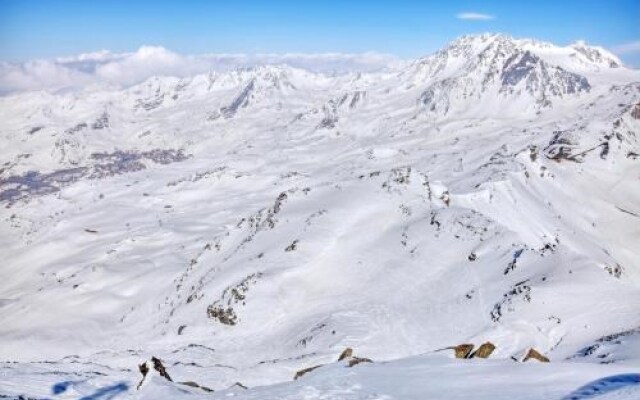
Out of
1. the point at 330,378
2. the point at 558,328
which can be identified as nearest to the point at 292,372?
the point at 330,378

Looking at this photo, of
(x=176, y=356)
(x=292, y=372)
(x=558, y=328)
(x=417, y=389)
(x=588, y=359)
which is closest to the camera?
(x=417, y=389)

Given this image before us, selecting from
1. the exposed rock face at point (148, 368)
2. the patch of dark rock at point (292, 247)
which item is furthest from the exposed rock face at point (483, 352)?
the patch of dark rock at point (292, 247)

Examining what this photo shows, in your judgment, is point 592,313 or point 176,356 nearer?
point 592,313

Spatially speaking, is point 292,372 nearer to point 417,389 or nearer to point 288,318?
point 417,389

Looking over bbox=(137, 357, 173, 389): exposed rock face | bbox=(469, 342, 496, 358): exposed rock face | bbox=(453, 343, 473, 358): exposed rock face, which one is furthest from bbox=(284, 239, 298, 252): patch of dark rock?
bbox=(137, 357, 173, 389): exposed rock face

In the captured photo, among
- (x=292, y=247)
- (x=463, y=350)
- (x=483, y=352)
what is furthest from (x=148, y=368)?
(x=292, y=247)

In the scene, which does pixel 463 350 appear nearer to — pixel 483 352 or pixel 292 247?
pixel 483 352

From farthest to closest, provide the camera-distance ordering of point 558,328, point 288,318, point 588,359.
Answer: point 288,318 < point 558,328 < point 588,359

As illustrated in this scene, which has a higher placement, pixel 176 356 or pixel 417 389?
pixel 417 389

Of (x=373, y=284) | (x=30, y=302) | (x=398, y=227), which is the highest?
(x=398, y=227)

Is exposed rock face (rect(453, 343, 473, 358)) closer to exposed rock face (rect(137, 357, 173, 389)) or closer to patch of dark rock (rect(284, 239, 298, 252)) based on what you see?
exposed rock face (rect(137, 357, 173, 389))

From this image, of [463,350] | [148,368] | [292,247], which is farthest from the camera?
[292,247]
